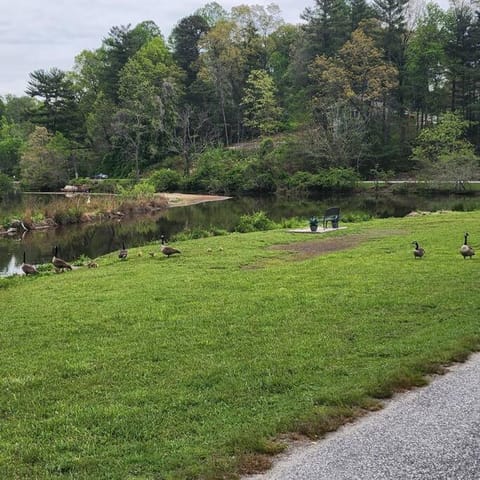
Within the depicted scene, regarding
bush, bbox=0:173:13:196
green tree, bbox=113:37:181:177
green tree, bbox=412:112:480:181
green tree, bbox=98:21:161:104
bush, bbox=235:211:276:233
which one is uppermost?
green tree, bbox=98:21:161:104

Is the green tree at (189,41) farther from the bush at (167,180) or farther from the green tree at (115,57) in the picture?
the bush at (167,180)

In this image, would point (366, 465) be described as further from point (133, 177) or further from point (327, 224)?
point (133, 177)

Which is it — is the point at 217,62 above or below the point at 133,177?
above

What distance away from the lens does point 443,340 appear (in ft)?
21.0

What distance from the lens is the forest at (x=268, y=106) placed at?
49531mm

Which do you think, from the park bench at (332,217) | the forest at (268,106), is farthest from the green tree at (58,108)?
the park bench at (332,217)

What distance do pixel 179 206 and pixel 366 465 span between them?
121ft

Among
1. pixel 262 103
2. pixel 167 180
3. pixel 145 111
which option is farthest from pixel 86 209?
pixel 262 103

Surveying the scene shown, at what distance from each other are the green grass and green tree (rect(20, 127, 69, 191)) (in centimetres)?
4928

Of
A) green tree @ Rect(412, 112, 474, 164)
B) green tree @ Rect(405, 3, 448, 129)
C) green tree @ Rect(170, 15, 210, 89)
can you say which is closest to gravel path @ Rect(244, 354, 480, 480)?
green tree @ Rect(412, 112, 474, 164)

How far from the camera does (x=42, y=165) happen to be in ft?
188

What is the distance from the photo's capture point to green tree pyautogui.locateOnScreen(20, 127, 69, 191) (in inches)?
2251

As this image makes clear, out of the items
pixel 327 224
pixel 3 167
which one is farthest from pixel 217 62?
pixel 327 224

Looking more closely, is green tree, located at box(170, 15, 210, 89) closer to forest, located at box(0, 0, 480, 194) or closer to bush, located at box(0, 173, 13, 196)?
forest, located at box(0, 0, 480, 194)
